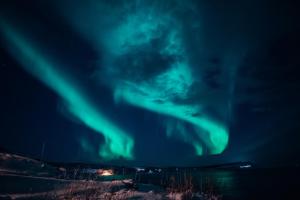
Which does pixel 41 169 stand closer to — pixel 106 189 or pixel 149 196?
pixel 106 189

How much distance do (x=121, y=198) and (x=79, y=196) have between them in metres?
3.80

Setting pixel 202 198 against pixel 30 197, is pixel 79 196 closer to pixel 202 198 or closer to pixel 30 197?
pixel 30 197

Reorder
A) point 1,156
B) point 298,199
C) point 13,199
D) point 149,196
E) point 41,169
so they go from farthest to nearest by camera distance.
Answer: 1. point 298,199
2. point 41,169
3. point 1,156
4. point 149,196
5. point 13,199

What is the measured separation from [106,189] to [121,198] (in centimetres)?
541

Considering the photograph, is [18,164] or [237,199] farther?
[237,199]

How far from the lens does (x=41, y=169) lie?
112 ft

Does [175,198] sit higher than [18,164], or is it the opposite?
[18,164]

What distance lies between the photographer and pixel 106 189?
26094 millimetres

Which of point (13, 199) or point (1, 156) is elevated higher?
point (1, 156)

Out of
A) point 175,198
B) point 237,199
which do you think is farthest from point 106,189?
point 237,199

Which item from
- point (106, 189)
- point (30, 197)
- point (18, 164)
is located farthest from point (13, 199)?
point (18, 164)

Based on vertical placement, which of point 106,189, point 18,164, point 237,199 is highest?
point 18,164

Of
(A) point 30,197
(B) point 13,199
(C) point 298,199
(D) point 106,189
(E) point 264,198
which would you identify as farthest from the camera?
(E) point 264,198

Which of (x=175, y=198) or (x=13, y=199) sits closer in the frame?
(x=13, y=199)
